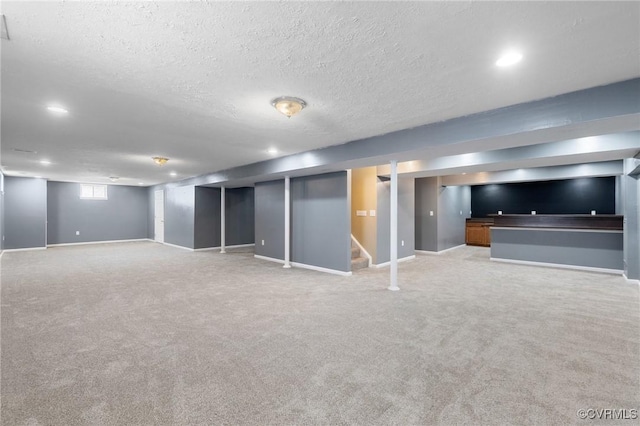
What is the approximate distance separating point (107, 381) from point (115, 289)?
304 centimetres

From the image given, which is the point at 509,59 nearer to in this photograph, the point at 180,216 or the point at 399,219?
the point at 399,219

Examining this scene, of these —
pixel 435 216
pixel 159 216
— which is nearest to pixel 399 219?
pixel 435 216

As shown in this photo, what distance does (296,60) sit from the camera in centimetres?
216

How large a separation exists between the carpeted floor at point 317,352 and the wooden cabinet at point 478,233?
459cm

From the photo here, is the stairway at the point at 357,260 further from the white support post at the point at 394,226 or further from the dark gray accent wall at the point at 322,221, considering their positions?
the white support post at the point at 394,226

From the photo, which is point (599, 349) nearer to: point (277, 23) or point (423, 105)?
point (423, 105)

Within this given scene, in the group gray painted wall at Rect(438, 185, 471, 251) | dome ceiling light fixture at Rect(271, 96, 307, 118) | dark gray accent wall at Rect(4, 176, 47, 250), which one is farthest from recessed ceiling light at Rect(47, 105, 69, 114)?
dark gray accent wall at Rect(4, 176, 47, 250)

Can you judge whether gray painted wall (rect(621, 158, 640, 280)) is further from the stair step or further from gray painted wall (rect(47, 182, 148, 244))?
gray painted wall (rect(47, 182, 148, 244))

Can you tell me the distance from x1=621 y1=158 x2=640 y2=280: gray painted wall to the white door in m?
12.7

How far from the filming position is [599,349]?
104 inches

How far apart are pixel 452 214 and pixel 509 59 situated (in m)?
7.75

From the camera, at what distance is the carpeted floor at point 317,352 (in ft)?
6.17

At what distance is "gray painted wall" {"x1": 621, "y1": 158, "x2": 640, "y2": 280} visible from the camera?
4797mm
